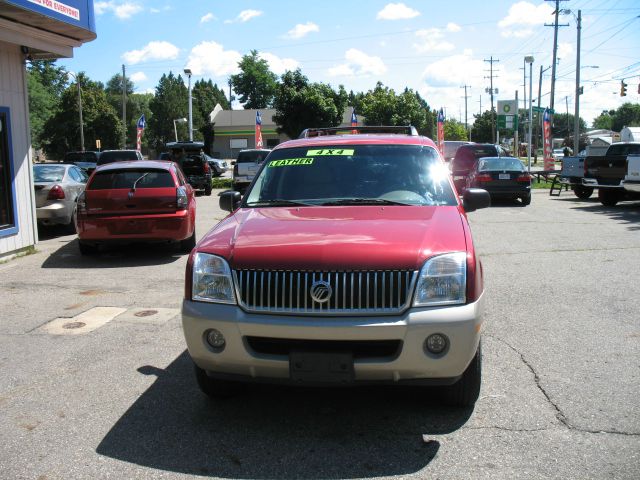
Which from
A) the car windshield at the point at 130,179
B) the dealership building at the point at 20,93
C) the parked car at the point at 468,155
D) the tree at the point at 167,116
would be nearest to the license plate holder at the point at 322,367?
the car windshield at the point at 130,179

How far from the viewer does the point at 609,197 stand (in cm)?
1870

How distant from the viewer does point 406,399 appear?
4391mm

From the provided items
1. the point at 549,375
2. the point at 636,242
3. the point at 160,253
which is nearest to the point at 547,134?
the point at 636,242

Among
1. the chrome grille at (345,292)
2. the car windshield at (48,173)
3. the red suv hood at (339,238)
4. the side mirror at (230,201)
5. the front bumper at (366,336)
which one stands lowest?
the front bumper at (366,336)

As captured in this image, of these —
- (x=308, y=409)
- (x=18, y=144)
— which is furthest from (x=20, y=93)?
(x=308, y=409)

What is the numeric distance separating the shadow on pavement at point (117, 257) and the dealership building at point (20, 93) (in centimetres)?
78

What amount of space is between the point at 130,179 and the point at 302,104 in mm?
47262

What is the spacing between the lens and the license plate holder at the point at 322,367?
3549mm

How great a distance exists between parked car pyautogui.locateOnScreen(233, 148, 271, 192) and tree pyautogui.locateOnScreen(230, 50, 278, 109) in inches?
3183

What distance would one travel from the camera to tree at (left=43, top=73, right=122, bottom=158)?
70875 mm

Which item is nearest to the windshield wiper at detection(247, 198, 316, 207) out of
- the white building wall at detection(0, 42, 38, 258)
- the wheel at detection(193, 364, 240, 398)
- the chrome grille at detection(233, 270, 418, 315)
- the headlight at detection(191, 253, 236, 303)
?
the headlight at detection(191, 253, 236, 303)

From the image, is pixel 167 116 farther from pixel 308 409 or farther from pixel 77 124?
pixel 308 409

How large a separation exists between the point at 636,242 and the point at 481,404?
342 inches

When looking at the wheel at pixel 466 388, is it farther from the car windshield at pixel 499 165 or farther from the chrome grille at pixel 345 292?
the car windshield at pixel 499 165
